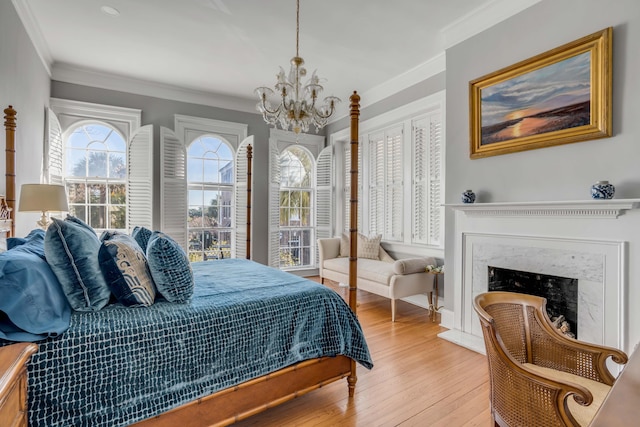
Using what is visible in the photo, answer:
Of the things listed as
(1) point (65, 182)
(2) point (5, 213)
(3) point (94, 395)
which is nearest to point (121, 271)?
(3) point (94, 395)

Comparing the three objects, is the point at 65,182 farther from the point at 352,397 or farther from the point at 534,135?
the point at 534,135

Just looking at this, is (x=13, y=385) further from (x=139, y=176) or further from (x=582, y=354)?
(x=139, y=176)

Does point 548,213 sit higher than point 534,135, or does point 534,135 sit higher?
point 534,135

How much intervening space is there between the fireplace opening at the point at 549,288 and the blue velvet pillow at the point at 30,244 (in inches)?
132

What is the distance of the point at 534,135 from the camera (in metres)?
2.68

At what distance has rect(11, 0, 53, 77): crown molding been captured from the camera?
9.06ft

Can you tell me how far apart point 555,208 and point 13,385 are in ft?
10.3

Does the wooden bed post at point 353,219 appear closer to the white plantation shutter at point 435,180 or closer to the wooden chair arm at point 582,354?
the wooden chair arm at point 582,354

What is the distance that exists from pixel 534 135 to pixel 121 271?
3.12m

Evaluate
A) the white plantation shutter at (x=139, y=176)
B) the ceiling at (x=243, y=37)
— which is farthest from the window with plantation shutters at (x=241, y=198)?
the white plantation shutter at (x=139, y=176)

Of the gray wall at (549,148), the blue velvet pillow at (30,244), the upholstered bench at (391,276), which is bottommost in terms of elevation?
the upholstered bench at (391,276)

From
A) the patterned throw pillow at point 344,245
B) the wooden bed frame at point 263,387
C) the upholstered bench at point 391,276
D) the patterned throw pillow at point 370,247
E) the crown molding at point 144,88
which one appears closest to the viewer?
the wooden bed frame at point 263,387

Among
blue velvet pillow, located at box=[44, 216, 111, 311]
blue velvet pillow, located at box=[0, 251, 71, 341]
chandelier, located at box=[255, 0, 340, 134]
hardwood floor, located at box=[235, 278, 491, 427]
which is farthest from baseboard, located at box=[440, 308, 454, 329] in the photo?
blue velvet pillow, located at box=[0, 251, 71, 341]

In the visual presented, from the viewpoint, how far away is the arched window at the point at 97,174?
426 centimetres
